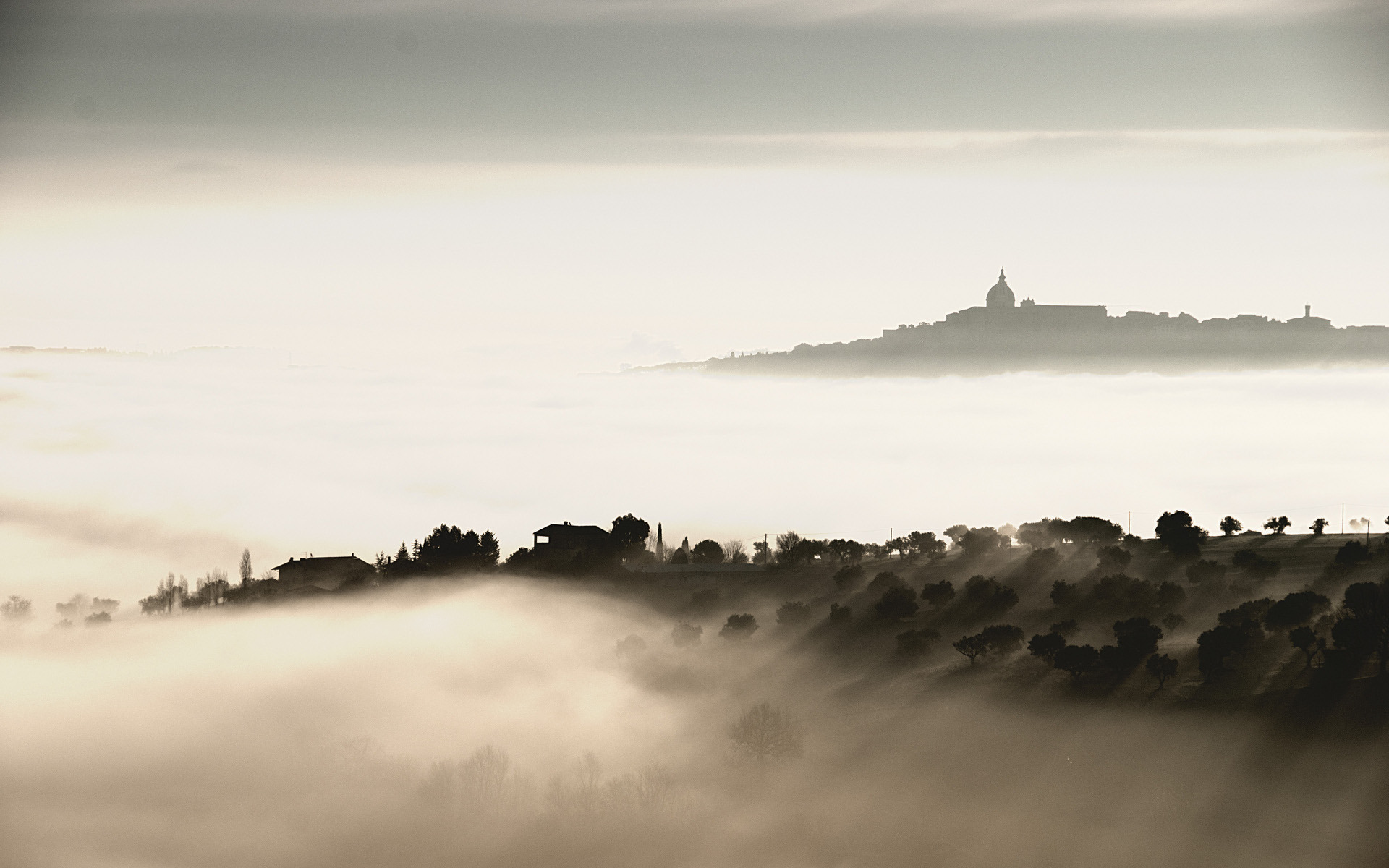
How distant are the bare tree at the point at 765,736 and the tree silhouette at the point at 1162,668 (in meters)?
25.7

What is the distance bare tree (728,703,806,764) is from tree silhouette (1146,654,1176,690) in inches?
1010

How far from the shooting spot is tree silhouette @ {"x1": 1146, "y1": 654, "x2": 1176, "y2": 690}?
289 ft

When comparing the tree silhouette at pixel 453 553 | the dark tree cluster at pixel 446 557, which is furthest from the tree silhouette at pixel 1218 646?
the tree silhouette at pixel 453 553

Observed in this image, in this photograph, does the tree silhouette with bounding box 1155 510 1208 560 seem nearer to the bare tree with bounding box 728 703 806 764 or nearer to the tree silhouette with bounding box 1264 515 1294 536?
the tree silhouette with bounding box 1264 515 1294 536

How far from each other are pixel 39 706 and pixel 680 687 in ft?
285

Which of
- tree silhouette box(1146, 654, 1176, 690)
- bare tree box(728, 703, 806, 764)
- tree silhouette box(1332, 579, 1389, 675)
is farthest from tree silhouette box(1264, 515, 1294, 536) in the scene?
bare tree box(728, 703, 806, 764)

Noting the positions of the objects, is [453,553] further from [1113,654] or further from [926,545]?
[1113,654]

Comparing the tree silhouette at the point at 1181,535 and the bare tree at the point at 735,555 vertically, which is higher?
the tree silhouette at the point at 1181,535

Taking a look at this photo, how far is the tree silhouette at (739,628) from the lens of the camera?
115 m

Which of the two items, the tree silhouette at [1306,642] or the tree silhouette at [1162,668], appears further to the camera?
the tree silhouette at [1162,668]

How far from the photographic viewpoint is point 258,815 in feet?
317

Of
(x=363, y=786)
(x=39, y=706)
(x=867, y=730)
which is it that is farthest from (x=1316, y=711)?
(x=39, y=706)

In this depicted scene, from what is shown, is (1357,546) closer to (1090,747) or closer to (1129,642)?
(1129,642)

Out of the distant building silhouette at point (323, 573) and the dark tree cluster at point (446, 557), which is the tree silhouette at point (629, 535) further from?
the distant building silhouette at point (323, 573)
